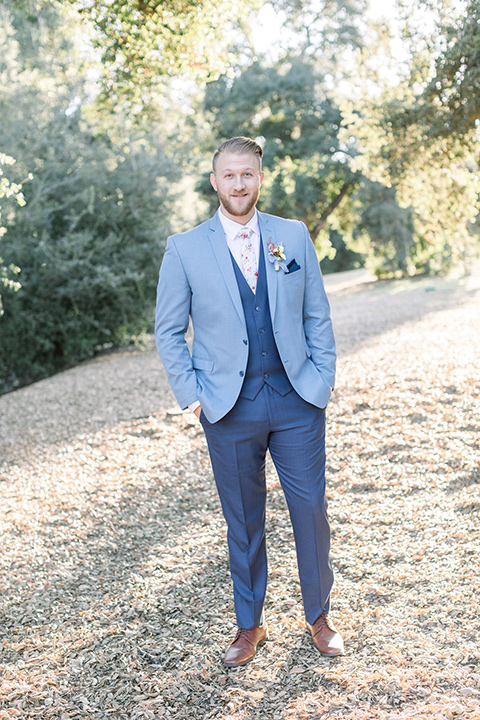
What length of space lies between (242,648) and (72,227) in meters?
9.08

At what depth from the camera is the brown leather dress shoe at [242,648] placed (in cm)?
298

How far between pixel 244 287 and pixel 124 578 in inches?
85.6

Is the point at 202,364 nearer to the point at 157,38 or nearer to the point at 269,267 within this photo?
the point at 269,267

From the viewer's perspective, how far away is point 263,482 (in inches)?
115

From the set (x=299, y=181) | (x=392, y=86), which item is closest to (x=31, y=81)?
(x=392, y=86)

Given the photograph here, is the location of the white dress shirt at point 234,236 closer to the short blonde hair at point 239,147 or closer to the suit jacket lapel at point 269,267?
the suit jacket lapel at point 269,267

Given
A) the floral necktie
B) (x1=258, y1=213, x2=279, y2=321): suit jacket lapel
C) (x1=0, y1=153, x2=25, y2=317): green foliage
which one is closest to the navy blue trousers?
(x1=258, y1=213, x2=279, y2=321): suit jacket lapel

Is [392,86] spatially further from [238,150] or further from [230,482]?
[230,482]

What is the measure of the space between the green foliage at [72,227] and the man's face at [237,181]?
8059mm

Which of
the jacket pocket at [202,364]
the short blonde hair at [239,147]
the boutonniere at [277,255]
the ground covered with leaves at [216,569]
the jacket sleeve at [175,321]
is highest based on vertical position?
the short blonde hair at [239,147]

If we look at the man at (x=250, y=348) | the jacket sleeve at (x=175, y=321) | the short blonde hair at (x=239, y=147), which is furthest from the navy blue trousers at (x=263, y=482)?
the short blonde hair at (x=239, y=147)

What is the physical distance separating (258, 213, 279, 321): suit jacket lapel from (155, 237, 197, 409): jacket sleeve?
1.13ft

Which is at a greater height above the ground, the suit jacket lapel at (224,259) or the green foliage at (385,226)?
the suit jacket lapel at (224,259)

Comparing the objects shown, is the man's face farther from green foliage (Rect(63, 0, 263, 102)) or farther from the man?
green foliage (Rect(63, 0, 263, 102))
